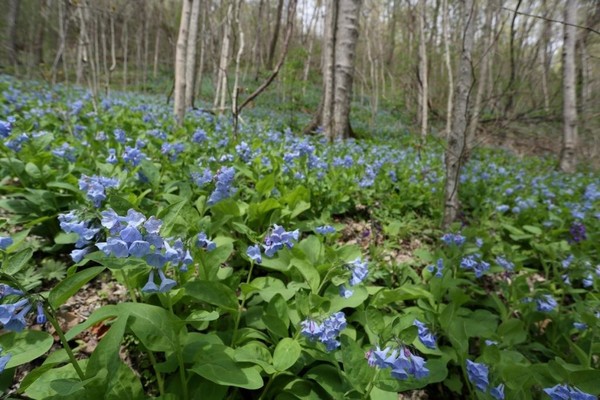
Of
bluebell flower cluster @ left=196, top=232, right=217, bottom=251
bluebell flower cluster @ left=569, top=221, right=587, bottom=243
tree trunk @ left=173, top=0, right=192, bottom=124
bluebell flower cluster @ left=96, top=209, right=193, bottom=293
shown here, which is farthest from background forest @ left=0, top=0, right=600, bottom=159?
bluebell flower cluster @ left=96, top=209, right=193, bottom=293

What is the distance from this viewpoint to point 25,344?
105 centimetres

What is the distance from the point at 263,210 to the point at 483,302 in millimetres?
1522

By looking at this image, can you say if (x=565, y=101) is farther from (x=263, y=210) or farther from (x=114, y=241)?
(x=114, y=241)

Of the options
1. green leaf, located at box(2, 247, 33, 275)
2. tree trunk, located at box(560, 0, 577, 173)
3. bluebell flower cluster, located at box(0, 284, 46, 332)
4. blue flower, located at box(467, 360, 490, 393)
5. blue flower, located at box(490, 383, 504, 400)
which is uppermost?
tree trunk, located at box(560, 0, 577, 173)

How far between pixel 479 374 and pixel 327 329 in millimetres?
590

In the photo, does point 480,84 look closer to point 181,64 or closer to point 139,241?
point 181,64

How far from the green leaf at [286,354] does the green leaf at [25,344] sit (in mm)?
713

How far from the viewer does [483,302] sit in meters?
2.18

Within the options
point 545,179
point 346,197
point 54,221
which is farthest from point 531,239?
point 54,221

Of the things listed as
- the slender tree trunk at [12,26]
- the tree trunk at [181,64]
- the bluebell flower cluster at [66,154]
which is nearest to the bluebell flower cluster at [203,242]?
the bluebell flower cluster at [66,154]

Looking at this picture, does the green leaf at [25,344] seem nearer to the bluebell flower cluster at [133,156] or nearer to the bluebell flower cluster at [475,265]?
the bluebell flower cluster at [133,156]

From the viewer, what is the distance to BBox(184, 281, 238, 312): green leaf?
1239mm

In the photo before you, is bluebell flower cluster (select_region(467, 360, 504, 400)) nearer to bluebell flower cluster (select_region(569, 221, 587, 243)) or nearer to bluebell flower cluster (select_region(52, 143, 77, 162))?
bluebell flower cluster (select_region(569, 221, 587, 243))

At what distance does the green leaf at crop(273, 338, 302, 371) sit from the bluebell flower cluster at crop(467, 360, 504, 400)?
2.11 feet
